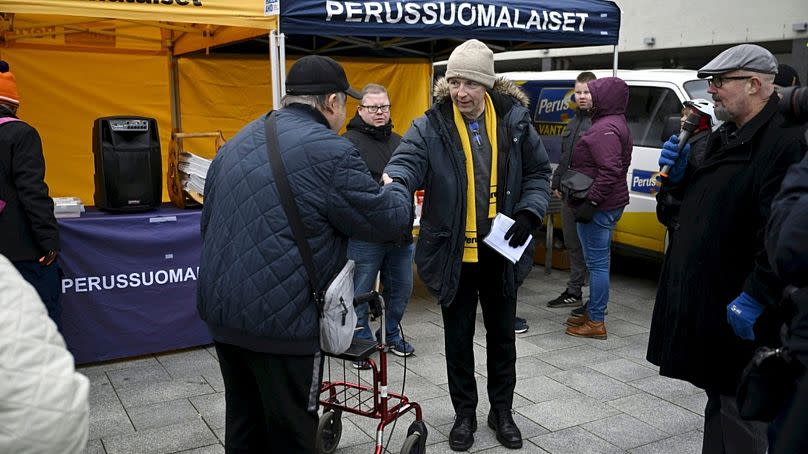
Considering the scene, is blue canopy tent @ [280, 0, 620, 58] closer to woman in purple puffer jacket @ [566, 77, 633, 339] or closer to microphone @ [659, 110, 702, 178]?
woman in purple puffer jacket @ [566, 77, 633, 339]

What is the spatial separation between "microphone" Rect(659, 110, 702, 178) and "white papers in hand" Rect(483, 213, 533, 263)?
29.2 inches

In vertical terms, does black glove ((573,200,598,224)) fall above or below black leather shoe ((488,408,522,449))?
above

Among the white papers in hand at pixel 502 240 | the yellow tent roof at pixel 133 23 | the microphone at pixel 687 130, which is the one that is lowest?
the white papers in hand at pixel 502 240

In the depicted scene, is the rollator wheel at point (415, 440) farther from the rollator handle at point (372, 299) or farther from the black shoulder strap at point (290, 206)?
the black shoulder strap at point (290, 206)


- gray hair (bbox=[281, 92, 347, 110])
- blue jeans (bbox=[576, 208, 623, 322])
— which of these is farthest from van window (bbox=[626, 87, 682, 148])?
gray hair (bbox=[281, 92, 347, 110])

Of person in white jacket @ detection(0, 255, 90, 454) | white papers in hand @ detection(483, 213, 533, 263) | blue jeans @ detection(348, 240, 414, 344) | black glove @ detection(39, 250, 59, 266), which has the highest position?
person in white jacket @ detection(0, 255, 90, 454)

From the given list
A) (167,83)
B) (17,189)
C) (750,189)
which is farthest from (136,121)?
(750,189)

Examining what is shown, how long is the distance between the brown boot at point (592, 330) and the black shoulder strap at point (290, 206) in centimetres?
359

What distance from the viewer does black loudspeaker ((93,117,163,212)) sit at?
195 inches

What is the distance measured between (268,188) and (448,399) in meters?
2.36

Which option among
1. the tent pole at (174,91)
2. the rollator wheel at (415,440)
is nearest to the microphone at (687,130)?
the rollator wheel at (415,440)

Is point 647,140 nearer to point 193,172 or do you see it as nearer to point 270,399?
point 193,172

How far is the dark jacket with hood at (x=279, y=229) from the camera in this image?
8.25 feet

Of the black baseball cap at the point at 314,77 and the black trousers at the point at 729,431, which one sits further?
the black trousers at the point at 729,431
